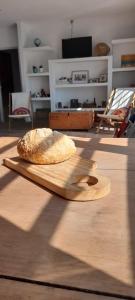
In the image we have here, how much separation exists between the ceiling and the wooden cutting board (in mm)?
4537

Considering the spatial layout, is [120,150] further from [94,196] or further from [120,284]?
[120,284]

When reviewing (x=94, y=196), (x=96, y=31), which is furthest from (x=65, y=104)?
(x=94, y=196)

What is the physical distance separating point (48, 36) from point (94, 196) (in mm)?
6187

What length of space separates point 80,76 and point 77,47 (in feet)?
2.13

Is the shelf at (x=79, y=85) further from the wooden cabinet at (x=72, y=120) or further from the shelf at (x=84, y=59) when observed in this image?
the wooden cabinet at (x=72, y=120)

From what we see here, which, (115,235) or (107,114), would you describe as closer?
(115,235)

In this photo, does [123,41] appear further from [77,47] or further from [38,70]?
[38,70]

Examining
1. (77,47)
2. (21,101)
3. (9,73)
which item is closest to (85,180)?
(21,101)

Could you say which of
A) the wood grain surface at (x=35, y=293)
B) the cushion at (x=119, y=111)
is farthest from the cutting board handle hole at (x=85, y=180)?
the cushion at (x=119, y=111)

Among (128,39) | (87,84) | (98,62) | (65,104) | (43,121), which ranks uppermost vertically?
(128,39)

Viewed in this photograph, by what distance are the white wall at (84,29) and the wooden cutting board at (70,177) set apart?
5.65m

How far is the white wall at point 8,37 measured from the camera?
6207 millimetres

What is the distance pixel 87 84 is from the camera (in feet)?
19.4

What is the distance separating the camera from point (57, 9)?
16.6 feet
